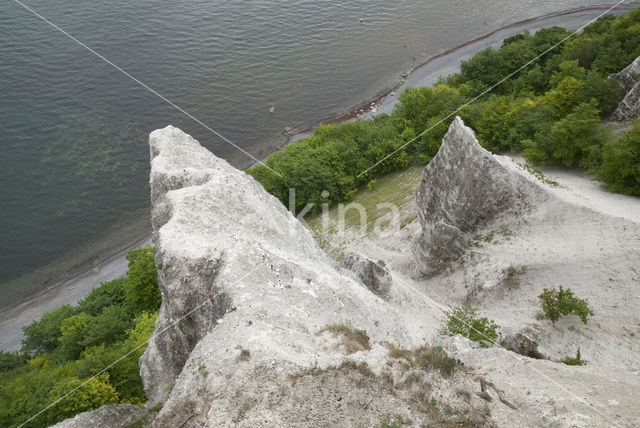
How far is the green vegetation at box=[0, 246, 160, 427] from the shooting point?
2291 cm

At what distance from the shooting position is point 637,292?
64.5 ft

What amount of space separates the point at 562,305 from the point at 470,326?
418cm

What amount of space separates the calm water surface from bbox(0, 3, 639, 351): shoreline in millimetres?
1452

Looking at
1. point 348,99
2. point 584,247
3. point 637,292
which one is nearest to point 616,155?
point 584,247

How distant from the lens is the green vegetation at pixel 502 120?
3173 cm

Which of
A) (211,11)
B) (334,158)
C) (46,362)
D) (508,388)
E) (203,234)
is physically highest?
(211,11)

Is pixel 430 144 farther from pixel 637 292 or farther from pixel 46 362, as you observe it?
pixel 46 362

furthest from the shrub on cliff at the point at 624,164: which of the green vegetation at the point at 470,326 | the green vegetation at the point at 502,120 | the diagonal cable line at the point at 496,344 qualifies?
the diagonal cable line at the point at 496,344

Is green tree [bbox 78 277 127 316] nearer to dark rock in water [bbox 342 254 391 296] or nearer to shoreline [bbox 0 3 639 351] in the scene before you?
shoreline [bbox 0 3 639 351]

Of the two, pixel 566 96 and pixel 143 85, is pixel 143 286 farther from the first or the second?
pixel 143 85

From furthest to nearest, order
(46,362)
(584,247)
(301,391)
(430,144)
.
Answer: (430,144) → (46,362) → (584,247) → (301,391)

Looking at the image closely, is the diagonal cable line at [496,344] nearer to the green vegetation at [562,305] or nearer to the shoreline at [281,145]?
the green vegetation at [562,305]

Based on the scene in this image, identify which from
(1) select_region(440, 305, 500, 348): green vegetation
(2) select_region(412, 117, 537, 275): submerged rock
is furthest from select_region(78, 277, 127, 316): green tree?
(1) select_region(440, 305, 500, 348): green vegetation

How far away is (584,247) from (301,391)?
58.8 feet
